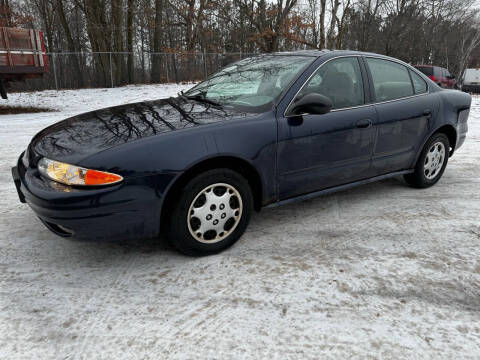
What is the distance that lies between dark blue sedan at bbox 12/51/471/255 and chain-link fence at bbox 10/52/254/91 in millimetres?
17621

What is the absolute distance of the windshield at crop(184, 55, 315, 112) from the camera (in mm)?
3344

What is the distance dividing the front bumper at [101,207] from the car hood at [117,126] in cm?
24

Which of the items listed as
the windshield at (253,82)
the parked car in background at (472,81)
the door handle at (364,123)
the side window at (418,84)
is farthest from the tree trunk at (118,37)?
the parked car in background at (472,81)

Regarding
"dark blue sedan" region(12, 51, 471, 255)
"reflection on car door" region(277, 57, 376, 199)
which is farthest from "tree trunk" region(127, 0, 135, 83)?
"reflection on car door" region(277, 57, 376, 199)

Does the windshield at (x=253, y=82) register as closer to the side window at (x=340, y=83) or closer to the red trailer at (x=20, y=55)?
the side window at (x=340, y=83)

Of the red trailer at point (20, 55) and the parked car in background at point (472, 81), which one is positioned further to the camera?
the parked car in background at point (472, 81)

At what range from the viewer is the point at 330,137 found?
3.42 metres

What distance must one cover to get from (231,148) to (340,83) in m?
1.39

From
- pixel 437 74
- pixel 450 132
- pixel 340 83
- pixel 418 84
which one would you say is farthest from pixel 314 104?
pixel 437 74

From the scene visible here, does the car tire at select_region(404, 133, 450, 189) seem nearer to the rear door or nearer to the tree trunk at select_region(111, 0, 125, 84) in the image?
the rear door

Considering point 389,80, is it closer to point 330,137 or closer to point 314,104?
point 330,137

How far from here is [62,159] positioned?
104 inches

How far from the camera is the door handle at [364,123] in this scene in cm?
360

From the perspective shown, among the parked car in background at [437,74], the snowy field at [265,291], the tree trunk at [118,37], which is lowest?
the snowy field at [265,291]
